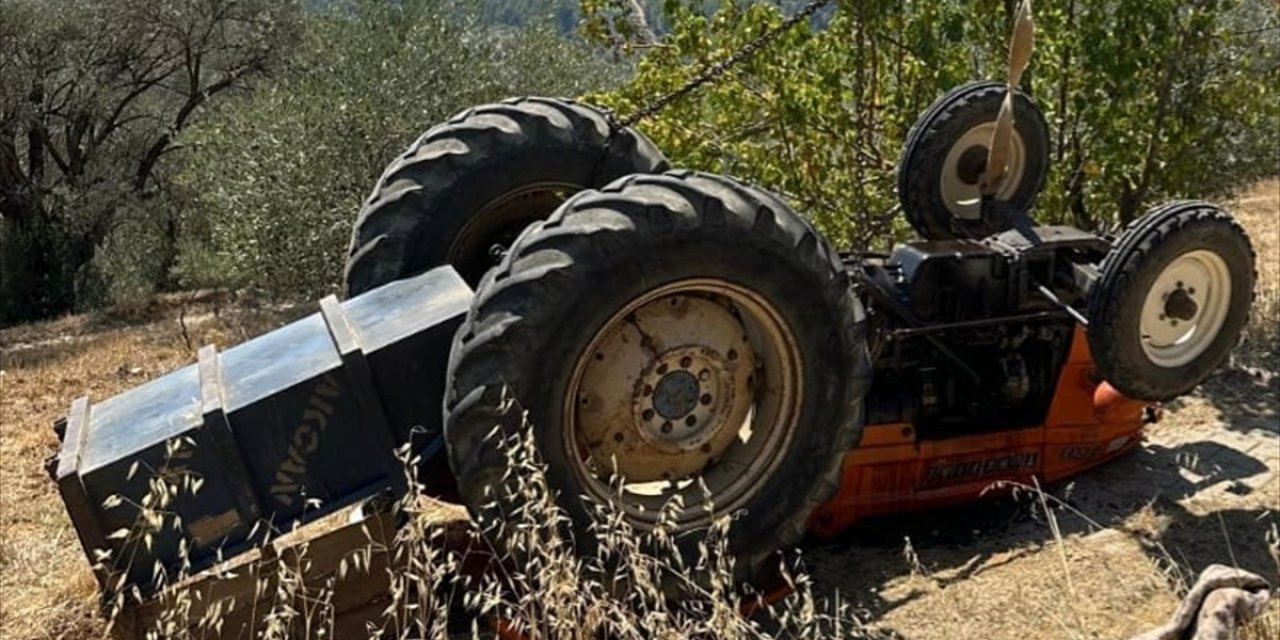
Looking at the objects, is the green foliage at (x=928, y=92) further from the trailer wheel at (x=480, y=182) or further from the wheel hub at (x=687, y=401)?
the wheel hub at (x=687, y=401)

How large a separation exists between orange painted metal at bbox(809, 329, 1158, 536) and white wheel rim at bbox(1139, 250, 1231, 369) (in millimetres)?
336

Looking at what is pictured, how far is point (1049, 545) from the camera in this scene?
4.46m

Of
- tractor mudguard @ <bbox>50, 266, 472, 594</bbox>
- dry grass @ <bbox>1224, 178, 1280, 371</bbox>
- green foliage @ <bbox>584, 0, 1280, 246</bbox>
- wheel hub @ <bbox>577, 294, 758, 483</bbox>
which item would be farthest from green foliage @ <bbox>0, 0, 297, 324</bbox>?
wheel hub @ <bbox>577, 294, 758, 483</bbox>

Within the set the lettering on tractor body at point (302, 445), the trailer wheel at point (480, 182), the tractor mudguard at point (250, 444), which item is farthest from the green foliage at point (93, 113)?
the lettering on tractor body at point (302, 445)

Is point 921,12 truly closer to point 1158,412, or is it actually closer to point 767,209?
point 1158,412

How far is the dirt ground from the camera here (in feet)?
13.0

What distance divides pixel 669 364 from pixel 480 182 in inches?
51.1

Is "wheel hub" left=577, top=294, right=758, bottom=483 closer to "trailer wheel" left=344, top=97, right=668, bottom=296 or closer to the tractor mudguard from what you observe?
the tractor mudguard

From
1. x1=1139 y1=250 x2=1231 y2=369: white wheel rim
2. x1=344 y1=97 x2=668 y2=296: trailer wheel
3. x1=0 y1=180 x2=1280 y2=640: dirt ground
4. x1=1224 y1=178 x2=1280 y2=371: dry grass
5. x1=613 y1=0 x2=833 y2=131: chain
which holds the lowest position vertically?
x1=1224 y1=178 x2=1280 y2=371: dry grass

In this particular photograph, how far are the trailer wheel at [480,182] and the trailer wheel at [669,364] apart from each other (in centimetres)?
108

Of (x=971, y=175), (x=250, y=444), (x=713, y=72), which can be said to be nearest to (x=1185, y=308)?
(x=971, y=175)

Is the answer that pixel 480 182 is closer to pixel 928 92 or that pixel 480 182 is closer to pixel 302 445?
pixel 302 445

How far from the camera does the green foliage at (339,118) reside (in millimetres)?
13445

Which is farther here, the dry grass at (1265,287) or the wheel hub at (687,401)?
the dry grass at (1265,287)
